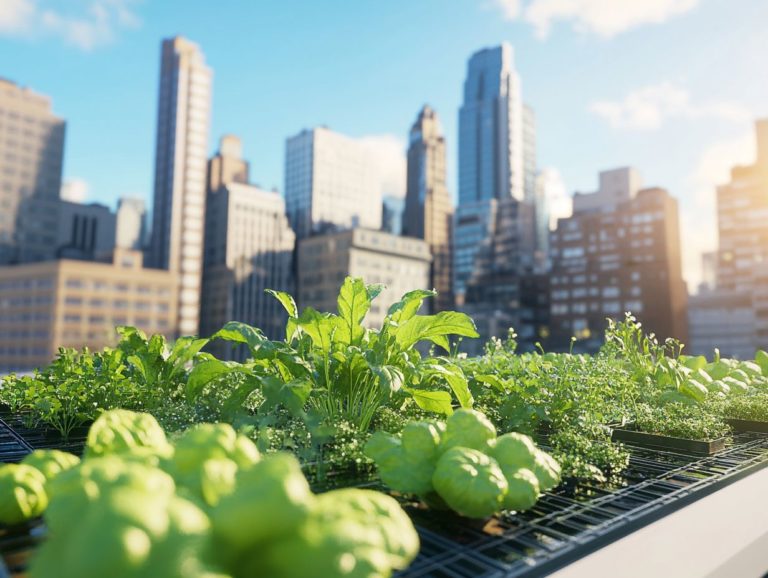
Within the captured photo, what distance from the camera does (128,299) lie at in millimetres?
97375

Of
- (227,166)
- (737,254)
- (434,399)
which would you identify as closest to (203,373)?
(434,399)

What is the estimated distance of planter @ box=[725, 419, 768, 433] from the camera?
14.4ft

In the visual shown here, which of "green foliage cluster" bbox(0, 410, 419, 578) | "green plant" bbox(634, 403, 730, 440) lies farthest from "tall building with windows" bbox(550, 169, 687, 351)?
"green foliage cluster" bbox(0, 410, 419, 578)

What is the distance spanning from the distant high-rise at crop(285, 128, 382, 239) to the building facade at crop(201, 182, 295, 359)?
34.9 m

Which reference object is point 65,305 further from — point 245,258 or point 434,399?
point 434,399

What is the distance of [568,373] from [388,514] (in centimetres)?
294

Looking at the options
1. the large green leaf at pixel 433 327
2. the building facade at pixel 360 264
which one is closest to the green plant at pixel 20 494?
the large green leaf at pixel 433 327

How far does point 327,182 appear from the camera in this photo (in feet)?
559

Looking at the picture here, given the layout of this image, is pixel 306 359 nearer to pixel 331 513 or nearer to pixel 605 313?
pixel 331 513

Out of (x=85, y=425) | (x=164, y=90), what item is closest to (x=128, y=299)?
(x=164, y=90)

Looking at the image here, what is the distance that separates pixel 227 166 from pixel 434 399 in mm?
137110

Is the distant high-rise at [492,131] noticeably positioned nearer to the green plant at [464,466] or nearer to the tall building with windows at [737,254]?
the tall building with windows at [737,254]

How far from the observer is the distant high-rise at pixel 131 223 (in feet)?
585

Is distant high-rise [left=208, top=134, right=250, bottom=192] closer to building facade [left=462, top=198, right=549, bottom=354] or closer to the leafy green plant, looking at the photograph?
building facade [left=462, top=198, right=549, bottom=354]
